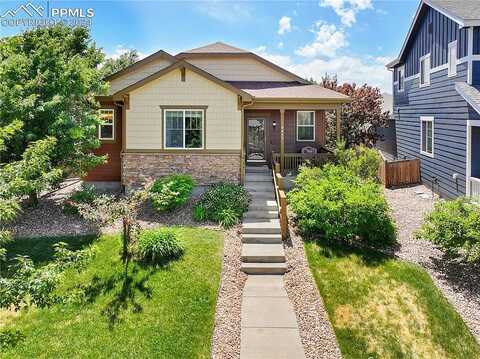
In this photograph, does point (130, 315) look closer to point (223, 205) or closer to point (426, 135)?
point (223, 205)

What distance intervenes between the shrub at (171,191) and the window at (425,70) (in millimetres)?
12574

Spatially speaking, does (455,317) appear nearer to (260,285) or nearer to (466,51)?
(260,285)

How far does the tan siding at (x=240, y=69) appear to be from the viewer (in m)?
20.1

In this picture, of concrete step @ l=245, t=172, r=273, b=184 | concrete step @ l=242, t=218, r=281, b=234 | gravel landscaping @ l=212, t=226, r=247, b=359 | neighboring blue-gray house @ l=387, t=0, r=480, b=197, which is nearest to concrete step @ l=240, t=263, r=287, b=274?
gravel landscaping @ l=212, t=226, r=247, b=359

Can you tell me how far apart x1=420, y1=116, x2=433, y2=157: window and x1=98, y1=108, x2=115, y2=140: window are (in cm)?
1442

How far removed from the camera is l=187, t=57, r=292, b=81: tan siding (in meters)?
20.1

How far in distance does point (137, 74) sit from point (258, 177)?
7.01 metres

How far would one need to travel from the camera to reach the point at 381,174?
19031 mm

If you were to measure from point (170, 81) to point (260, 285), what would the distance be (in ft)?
29.5

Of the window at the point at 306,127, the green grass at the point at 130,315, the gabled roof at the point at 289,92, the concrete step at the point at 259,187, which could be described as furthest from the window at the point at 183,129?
the window at the point at 306,127

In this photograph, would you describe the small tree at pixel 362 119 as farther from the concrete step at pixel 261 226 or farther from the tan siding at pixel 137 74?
the concrete step at pixel 261 226

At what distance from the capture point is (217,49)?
824 inches

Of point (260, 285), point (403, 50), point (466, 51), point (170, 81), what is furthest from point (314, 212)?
point (403, 50)

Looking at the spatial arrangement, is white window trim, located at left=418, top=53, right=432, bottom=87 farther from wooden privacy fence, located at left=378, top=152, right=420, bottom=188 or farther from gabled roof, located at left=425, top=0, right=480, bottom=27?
wooden privacy fence, located at left=378, top=152, right=420, bottom=188
